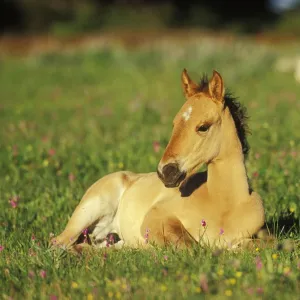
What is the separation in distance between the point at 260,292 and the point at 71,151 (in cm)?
597

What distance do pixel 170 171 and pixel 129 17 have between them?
43.2m

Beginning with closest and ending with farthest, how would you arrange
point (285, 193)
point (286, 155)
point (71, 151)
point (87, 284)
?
1. point (87, 284)
2. point (285, 193)
3. point (286, 155)
4. point (71, 151)

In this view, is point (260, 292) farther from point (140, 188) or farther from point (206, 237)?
point (140, 188)

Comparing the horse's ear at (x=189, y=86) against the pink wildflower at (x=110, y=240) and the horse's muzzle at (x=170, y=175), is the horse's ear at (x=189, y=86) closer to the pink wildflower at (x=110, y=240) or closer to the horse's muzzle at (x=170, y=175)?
the horse's muzzle at (x=170, y=175)

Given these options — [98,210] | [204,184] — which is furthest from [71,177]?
[204,184]

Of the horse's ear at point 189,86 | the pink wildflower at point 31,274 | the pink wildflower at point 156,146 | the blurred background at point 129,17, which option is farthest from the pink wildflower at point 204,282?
the blurred background at point 129,17

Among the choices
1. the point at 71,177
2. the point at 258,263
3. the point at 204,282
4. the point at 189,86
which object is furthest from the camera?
the point at 71,177

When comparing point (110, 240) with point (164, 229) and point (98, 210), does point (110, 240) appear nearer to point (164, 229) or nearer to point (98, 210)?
point (98, 210)

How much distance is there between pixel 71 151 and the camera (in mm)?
Result: 9656

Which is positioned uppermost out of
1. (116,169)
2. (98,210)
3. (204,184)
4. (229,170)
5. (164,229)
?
(229,170)

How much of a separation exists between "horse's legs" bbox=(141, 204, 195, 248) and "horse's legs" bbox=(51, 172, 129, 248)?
2.10ft

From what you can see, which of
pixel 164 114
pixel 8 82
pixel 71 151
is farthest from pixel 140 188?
pixel 8 82

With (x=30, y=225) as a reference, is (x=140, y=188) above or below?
above

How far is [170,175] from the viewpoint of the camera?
199 inches
